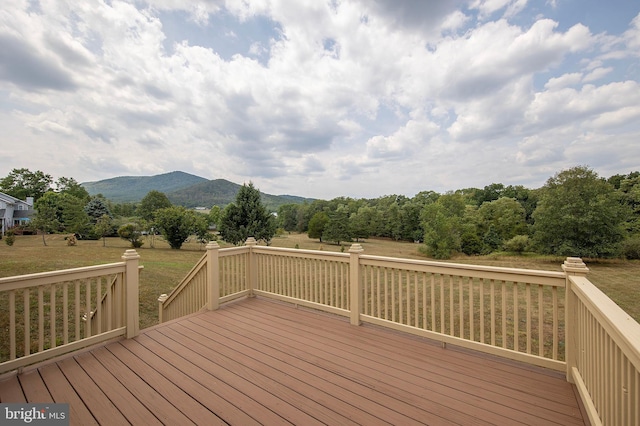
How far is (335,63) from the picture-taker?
772 centimetres

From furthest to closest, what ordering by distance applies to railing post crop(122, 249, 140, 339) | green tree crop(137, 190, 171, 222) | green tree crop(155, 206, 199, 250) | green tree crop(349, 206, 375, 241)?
green tree crop(137, 190, 171, 222), green tree crop(349, 206, 375, 241), green tree crop(155, 206, 199, 250), railing post crop(122, 249, 140, 339)

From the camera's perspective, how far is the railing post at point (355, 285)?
11.0ft

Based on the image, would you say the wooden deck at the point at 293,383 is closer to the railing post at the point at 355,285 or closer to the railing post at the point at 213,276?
the railing post at the point at 355,285

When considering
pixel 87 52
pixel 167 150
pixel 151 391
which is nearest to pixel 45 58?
pixel 87 52

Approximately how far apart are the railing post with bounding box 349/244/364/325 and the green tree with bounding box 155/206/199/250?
876 inches

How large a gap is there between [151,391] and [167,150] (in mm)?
12774

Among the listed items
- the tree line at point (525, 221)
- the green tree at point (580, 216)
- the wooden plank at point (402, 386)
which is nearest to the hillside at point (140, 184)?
the tree line at point (525, 221)

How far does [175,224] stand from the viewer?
21.8 metres

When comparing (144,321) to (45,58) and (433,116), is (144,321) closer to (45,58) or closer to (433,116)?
(45,58)

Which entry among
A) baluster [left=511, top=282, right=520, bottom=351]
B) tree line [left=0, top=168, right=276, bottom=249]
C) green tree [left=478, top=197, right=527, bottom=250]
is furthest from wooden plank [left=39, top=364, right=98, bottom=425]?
green tree [left=478, top=197, right=527, bottom=250]

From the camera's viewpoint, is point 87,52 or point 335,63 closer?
point 87,52

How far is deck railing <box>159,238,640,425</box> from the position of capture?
4.03ft

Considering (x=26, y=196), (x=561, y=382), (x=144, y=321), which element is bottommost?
(x=144, y=321)

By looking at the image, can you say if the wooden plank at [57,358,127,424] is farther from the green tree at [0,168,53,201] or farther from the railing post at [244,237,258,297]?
the green tree at [0,168,53,201]
